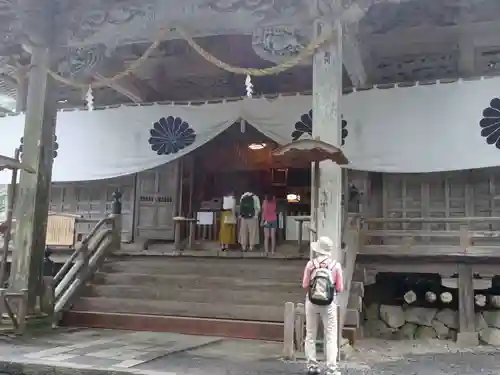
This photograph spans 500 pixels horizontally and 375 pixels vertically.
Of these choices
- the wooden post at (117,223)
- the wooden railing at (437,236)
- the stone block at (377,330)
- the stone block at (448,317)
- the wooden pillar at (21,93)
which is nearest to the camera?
the wooden railing at (437,236)

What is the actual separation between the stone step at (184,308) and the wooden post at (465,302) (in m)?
3.62

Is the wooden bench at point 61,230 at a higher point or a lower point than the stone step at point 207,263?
higher

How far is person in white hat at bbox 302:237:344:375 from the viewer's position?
710 centimetres

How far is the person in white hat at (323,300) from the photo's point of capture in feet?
23.3

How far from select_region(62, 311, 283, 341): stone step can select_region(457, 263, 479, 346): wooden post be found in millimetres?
3812

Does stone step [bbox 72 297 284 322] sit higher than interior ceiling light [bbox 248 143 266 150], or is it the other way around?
interior ceiling light [bbox 248 143 266 150]

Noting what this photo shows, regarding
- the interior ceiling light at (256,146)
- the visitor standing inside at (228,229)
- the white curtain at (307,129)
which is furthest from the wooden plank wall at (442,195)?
the interior ceiling light at (256,146)

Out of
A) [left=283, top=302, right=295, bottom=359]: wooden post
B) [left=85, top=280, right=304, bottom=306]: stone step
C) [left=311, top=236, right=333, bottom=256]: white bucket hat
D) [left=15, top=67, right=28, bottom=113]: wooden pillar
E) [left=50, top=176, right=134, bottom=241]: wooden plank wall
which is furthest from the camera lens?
[left=15, top=67, right=28, bottom=113]: wooden pillar

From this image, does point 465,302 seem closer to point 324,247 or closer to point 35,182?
point 324,247

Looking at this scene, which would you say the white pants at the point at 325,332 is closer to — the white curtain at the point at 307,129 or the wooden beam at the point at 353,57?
the wooden beam at the point at 353,57

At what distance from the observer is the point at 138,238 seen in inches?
594

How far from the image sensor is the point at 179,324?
10.3 meters

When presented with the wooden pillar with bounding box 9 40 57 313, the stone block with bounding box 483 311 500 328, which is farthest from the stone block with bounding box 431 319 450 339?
the wooden pillar with bounding box 9 40 57 313

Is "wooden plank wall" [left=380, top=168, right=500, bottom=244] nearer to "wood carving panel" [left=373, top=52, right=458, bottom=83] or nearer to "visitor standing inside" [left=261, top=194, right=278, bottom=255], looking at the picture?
"wood carving panel" [left=373, top=52, right=458, bottom=83]
